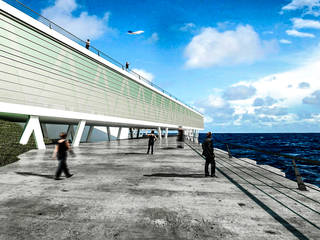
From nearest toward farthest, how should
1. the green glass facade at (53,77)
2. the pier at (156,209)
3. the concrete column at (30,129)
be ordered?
the pier at (156,209)
the green glass facade at (53,77)
the concrete column at (30,129)

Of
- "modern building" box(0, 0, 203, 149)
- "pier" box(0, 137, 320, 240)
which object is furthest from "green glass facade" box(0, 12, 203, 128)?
"pier" box(0, 137, 320, 240)

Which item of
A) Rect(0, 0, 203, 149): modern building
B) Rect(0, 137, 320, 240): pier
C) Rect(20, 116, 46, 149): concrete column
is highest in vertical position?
Rect(0, 0, 203, 149): modern building

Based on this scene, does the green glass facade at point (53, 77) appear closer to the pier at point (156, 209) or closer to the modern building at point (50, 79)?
the modern building at point (50, 79)

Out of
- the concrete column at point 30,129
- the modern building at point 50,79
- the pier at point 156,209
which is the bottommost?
the pier at point 156,209

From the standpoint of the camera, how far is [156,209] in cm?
402

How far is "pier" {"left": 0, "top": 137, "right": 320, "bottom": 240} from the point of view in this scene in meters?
3.12

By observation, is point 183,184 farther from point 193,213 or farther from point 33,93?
point 33,93

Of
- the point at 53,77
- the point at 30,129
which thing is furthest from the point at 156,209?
the point at 53,77

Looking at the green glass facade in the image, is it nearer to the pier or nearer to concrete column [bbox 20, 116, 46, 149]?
concrete column [bbox 20, 116, 46, 149]

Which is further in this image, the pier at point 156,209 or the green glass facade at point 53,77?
the green glass facade at point 53,77

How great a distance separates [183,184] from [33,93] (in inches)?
578

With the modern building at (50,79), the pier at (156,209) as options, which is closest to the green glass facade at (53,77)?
the modern building at (50,79)

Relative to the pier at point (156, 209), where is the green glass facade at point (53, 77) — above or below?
above

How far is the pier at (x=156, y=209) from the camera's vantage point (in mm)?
3123
